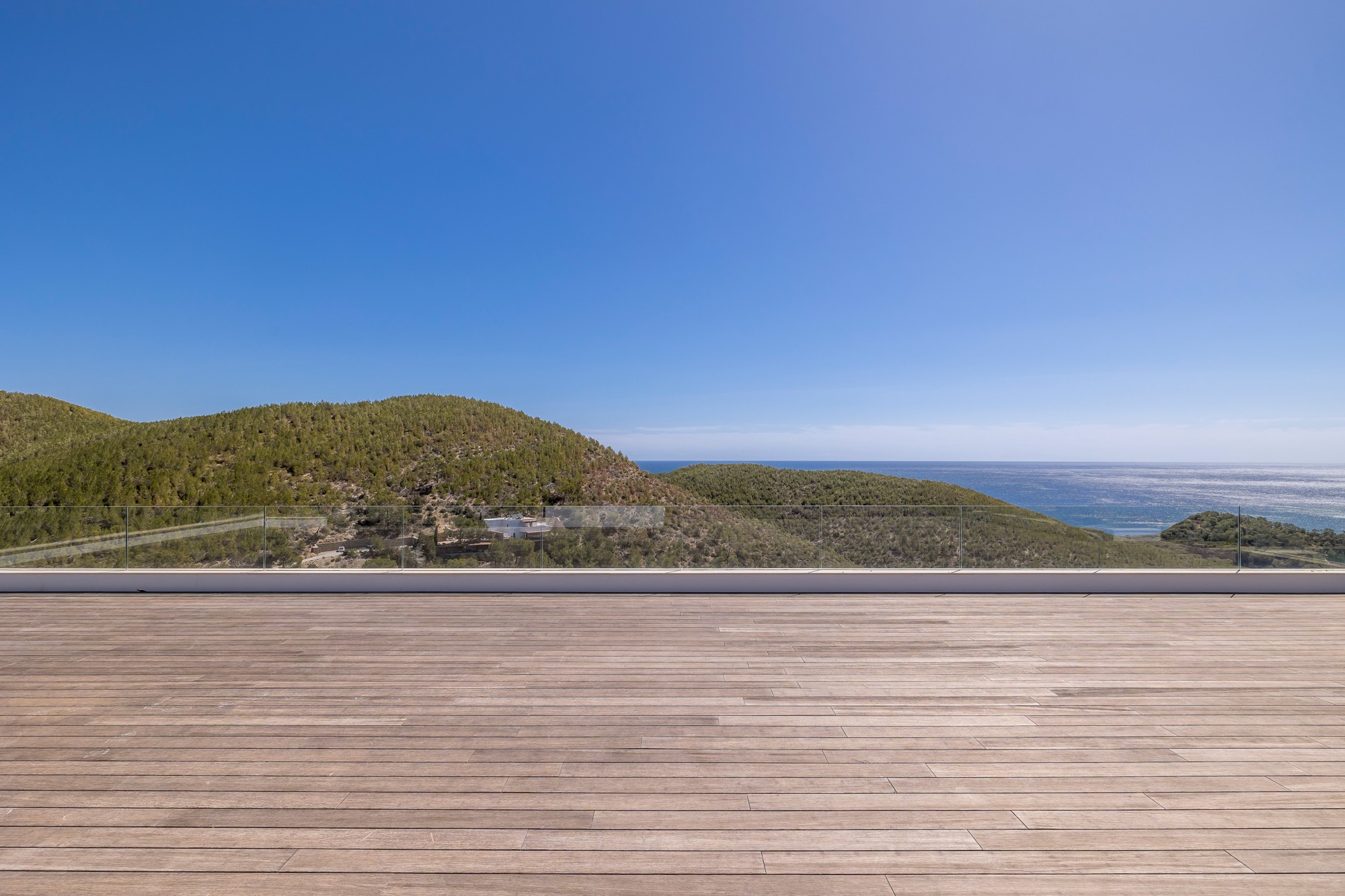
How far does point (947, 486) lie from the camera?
108 ft

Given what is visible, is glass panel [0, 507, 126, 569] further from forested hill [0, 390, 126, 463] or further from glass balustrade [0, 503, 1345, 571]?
forested hill [0, 390, 126, 463]

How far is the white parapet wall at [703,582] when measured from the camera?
241 inches

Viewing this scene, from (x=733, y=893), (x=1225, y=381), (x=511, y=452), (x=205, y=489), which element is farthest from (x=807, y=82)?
(x=1225, y=381)

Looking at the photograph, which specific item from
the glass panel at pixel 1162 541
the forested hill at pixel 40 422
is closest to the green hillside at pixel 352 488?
the forested hill at pixel 40 422

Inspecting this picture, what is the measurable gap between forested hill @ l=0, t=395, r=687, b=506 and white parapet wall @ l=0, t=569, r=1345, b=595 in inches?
424

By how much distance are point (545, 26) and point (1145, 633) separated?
12.8 metres

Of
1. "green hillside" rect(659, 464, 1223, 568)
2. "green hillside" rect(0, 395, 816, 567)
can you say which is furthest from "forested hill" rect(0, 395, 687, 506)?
"green hillside" rect(659, 464, 1223, 568)

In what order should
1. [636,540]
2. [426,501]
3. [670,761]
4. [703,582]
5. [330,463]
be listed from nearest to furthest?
[670,761], [703,582], [636,540], [426,501], [330,463]

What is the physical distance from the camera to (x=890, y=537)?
6.62 meters

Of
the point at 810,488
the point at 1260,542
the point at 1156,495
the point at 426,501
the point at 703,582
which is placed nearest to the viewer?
the point at 703,582

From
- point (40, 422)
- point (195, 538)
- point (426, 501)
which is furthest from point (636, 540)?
point (40, 422)

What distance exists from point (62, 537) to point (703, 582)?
7.29 meters

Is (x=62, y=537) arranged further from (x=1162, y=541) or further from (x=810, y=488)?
(x=810, y=488)

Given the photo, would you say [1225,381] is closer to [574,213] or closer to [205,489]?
[574,213]
